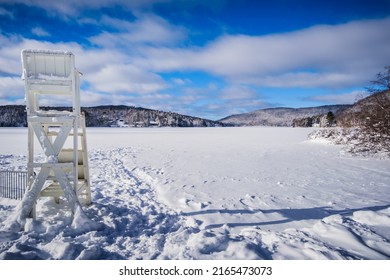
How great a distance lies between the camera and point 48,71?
13.1 feet

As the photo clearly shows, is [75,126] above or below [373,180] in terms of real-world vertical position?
above

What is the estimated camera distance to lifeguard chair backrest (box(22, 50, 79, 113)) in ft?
12.7

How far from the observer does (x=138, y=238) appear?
13.2 ft

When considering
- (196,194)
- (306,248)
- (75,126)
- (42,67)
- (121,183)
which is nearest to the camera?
(306,248)

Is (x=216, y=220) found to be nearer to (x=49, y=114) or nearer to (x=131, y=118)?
(x=49, y=114)

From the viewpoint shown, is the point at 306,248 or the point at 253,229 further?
the point at 253,229

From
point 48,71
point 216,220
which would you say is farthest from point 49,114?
point 216,220

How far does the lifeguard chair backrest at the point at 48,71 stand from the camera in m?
3.86

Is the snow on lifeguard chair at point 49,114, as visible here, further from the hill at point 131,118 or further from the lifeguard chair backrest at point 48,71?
the hill at point 131,118

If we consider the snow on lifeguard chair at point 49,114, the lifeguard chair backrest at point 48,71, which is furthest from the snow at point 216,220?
the lifeguard chair backrest at point 48,71
